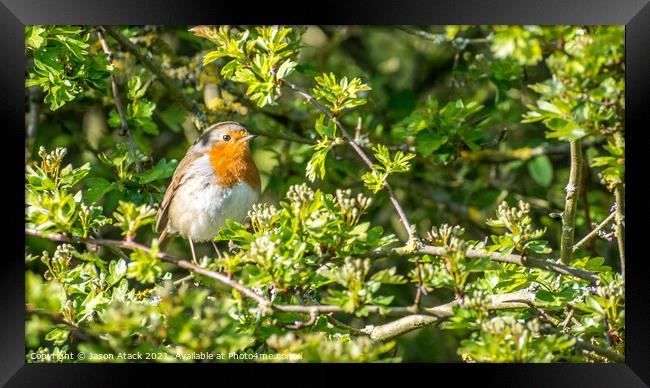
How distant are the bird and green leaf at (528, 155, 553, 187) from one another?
60.6 inches

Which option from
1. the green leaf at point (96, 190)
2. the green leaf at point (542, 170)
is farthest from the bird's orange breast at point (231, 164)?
the green leaf at point (542, 170)

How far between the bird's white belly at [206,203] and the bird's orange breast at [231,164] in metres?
0.03

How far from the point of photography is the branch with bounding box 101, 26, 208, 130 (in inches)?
144

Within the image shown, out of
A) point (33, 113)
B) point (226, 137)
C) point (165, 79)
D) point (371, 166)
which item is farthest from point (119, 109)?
point (371, 166)

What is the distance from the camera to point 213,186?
11.8 feet

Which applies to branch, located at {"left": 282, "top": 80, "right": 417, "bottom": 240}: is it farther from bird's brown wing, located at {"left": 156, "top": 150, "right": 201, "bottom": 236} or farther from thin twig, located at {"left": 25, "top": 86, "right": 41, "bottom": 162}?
thin twig, located at {"left": 25, "top": 86, "right": 41, "bottom": 162}

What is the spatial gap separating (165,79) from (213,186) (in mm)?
602

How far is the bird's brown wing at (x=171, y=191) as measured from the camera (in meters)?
3.68

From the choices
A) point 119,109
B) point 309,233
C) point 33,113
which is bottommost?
point 309,233

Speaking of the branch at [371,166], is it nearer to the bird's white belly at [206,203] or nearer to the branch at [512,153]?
the bird's white belly at [206,203]

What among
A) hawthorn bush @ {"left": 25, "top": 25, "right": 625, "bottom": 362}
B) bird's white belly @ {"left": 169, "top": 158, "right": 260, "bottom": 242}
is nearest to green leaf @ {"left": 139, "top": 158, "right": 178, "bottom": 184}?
Result: hawthorn bush @ {"left": 25, "top": 25, "right": 625, "bottom": 362}

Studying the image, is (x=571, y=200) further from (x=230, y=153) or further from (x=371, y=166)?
(x=230, y=153)

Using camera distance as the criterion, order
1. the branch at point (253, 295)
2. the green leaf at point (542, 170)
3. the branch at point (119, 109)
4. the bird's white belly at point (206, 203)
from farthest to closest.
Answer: the green leaf at point (542, 170) < the bird's white belly at point (206, 203) < the branch at point (119, 109) < the branch at point (253, 295)
